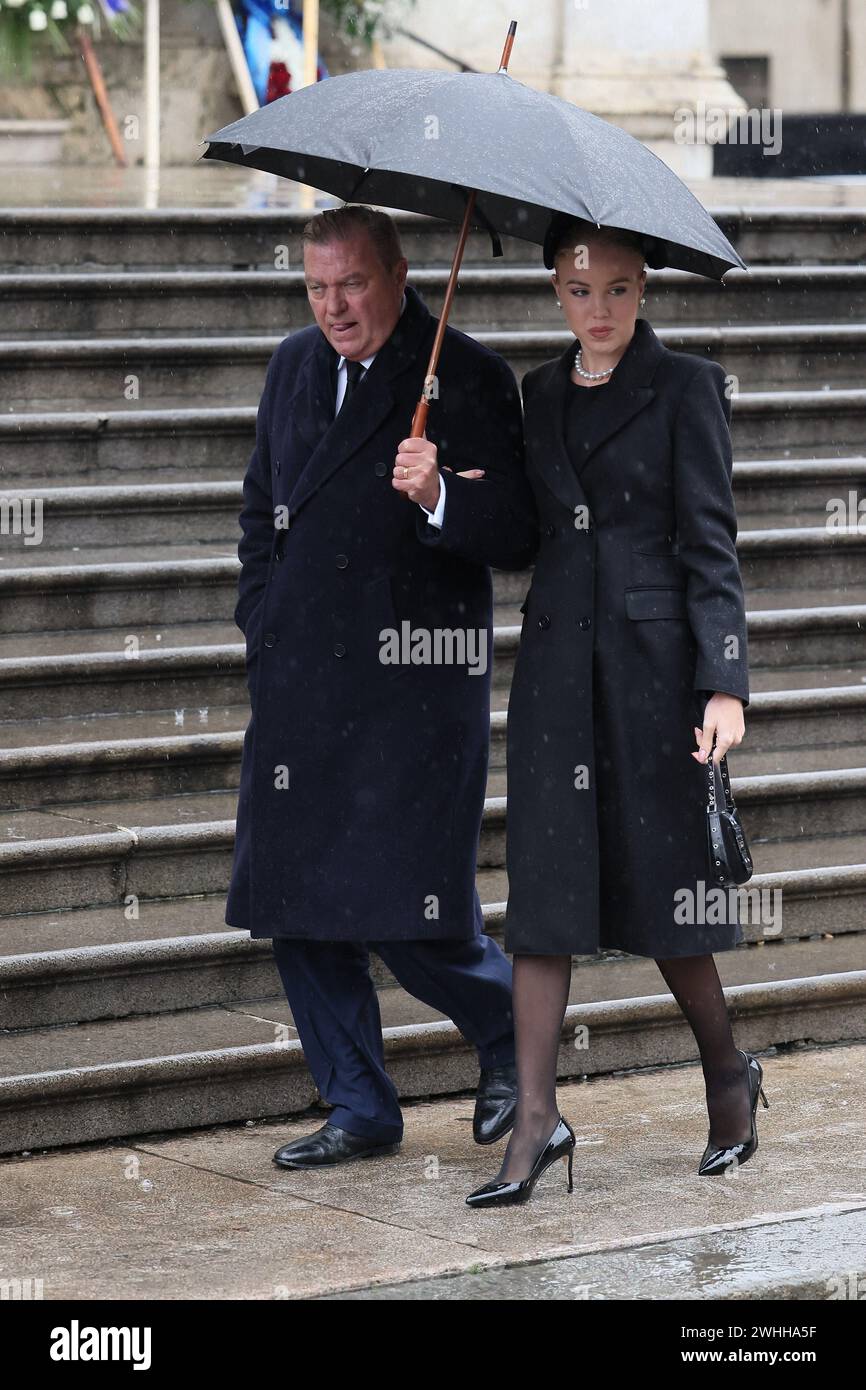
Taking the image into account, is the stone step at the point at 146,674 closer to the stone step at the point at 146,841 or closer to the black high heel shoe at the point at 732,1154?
the stone step at the point at 146,841

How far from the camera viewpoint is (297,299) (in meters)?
7.91

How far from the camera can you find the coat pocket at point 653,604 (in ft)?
14.3

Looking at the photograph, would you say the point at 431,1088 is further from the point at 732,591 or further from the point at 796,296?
the point at 796,296

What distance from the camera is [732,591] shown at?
4.30m

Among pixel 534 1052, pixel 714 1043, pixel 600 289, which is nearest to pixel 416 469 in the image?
pixel 600 289

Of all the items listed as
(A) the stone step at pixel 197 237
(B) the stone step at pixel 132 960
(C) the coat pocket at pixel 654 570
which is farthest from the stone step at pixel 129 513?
(C) the coat pocket at pixel 654 570

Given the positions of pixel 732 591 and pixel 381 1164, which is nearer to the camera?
pixel 732 591

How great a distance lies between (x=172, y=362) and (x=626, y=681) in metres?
3.55

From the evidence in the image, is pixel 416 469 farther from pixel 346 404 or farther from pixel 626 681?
pixel 626 681

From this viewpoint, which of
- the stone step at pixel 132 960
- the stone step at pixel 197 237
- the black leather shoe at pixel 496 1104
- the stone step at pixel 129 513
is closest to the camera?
the black leather shoe at pixel 496 1104

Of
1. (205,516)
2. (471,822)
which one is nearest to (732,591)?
(471,822)

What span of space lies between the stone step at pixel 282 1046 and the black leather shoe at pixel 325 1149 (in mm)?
337

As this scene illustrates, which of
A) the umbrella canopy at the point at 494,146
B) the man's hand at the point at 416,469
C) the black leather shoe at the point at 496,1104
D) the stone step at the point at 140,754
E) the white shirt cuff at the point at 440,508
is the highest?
the umbrella canopy at the point at 494,146
